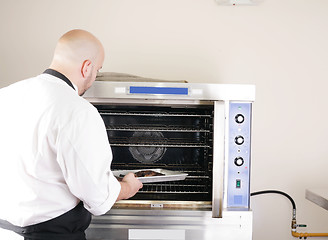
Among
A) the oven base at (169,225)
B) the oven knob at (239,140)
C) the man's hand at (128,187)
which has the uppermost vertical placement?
the oven knob at (239,140)

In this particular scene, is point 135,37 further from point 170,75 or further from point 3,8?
point 3,8

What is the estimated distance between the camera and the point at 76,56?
1521mm

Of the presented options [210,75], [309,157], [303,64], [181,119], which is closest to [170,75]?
[210,75]

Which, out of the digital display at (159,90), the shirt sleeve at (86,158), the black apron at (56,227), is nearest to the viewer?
the shirt sleeve at (86,158)

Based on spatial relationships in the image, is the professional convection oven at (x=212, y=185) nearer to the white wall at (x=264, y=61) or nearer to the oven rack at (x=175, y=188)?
the oven rack at (x=175, y=188)

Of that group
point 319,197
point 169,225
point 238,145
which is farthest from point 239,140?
point 319,197

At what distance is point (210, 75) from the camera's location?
2678 mm

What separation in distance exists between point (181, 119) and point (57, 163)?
100 centimetres

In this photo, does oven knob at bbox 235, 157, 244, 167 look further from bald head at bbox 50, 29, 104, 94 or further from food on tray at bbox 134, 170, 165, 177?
bald head at bbox 50, 29, 104, 94

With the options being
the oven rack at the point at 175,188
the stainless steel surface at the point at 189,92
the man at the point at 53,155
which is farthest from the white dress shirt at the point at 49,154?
the oven rack at the point at 175,188

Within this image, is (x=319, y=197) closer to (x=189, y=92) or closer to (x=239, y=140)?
(x=239, y=140)

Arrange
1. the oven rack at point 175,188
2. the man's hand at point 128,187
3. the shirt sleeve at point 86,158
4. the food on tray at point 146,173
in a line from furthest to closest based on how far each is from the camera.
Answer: the oven rack at point 175,188
the food on tray at point 146,173
the man's hand at point 128,187
the shirt sleeve at point 86,158

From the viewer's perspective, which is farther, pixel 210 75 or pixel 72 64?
pixel 210 75

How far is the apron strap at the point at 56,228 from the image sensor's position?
146 cm
